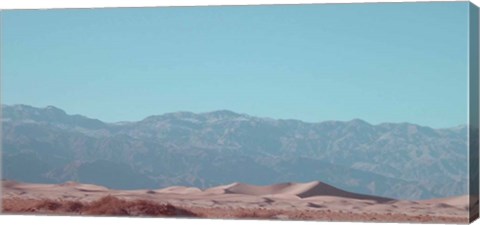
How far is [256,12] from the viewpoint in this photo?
17.5m

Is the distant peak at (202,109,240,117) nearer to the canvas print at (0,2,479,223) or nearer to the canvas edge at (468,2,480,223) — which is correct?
the canvas print at (0,2,479,223)

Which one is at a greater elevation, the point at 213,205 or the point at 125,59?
the point at 125,59

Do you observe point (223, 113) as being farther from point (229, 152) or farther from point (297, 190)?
point (297, 190)

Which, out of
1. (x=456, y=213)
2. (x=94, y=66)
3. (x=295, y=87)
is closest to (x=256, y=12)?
(x=295, y=87)

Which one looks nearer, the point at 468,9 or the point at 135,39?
the point at 468,9

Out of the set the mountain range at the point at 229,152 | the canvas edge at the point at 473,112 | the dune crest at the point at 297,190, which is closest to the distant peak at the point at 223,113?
the mountain range at the point at 229,152

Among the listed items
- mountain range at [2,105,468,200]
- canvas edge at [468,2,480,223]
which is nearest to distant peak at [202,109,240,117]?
mountain range at [2,105,468,200]

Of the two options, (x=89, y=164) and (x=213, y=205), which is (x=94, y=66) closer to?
(x=89, y=164)

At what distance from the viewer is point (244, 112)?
17.6 meters

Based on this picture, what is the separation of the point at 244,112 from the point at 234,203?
3.68ft

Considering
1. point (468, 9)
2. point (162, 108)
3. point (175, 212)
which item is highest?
point (468, 9)

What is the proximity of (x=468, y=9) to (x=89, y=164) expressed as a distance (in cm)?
511

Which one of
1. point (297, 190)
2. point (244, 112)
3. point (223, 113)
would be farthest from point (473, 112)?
point (223, 113)

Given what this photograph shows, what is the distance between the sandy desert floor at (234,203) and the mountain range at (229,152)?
4.4 inches
